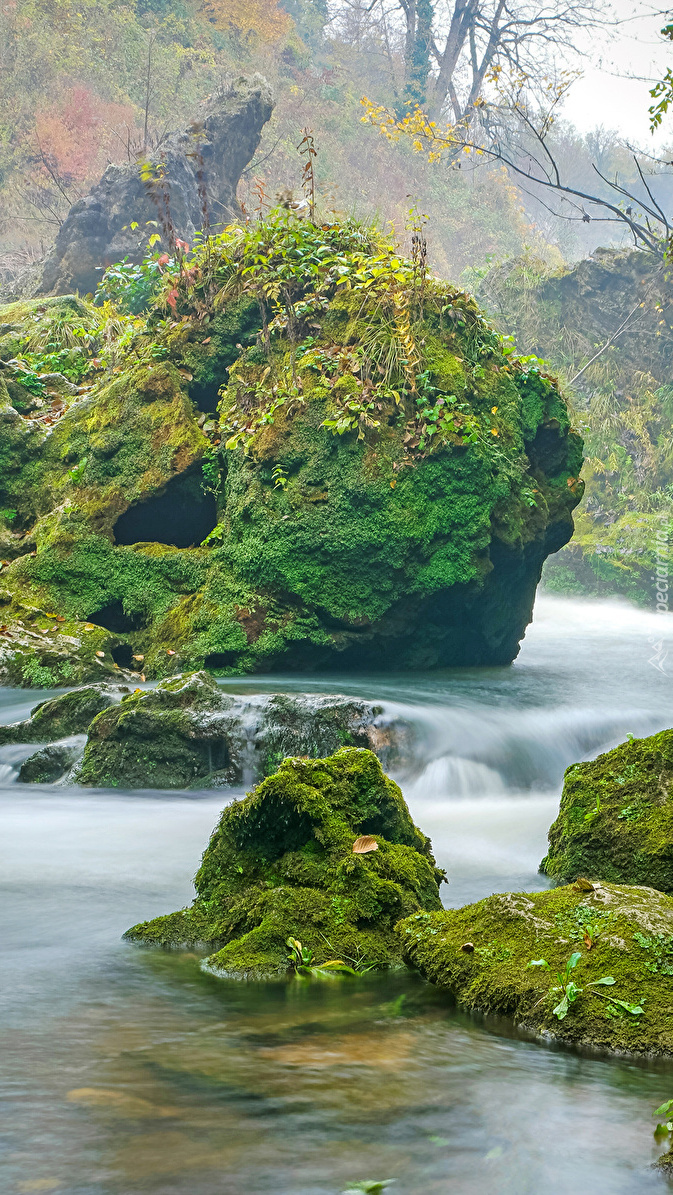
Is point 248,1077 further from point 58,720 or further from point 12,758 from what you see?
point 58,720

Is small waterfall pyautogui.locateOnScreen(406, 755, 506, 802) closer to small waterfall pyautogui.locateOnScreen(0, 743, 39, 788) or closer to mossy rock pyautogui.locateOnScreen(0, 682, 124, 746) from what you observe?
mossy rock pyautogui.locateOnScreen(0, 682, 124, 746)

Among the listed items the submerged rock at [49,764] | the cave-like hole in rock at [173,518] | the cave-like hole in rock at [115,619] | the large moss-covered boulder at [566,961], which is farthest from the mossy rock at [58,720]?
the large moss-covered boulder at [566,961]

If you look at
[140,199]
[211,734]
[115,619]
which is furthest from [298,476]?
[140,199]

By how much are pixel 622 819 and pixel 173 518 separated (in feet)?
25.4

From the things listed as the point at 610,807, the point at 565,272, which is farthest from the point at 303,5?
the point at 610,807

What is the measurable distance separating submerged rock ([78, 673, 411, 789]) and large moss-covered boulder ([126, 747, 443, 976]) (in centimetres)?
283

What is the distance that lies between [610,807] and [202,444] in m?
7.33

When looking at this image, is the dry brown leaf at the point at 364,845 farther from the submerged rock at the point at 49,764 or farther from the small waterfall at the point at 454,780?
the submerged rock at the point at 49,764

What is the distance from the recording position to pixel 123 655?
33.1ft

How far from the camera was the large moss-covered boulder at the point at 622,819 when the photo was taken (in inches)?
168

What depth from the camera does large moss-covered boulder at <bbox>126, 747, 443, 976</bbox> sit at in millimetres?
3580

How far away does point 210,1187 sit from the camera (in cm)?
200

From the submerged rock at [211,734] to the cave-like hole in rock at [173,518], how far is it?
3918 mm

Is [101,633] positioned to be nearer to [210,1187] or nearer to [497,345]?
[497,345]
